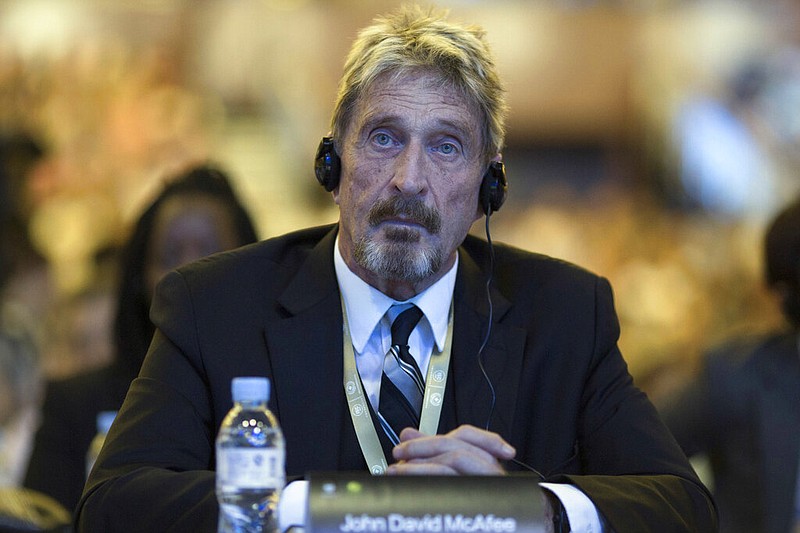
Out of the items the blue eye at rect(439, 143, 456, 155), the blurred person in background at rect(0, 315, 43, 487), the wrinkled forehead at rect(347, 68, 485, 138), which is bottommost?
the blurred person in background at rect(0, 315, 43, 487)

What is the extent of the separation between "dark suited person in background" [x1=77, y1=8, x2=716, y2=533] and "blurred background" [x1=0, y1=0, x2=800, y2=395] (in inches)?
246

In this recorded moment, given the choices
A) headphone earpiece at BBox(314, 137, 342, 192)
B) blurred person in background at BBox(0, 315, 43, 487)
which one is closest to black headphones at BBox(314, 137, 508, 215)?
headphone earpiece at BBox(314, 137, 342, 192)

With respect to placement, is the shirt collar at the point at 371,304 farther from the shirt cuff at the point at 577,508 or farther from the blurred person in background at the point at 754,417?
the blurred person in background at the point at 754,417

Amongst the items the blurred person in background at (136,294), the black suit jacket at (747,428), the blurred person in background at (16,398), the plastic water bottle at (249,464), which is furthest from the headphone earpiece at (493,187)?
the blurred person in background at (16,398)

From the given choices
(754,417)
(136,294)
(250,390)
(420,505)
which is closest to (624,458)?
(420,505)

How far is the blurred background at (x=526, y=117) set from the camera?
368 inches

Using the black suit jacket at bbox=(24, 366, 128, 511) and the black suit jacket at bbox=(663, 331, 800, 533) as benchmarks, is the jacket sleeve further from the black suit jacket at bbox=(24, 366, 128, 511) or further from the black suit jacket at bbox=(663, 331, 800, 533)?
the black suit jacket at bbox=(24, 366, 128, 511)

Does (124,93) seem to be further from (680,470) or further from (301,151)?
(680,470)

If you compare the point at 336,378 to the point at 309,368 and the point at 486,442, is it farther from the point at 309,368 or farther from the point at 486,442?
the point at 486,442

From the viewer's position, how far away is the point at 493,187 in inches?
93.4

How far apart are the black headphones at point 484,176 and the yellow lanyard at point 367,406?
0.86 feet

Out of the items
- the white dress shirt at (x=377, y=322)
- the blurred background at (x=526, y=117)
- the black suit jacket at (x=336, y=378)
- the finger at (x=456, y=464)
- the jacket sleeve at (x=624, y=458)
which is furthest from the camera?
the blurred background at (x=526, y=117)

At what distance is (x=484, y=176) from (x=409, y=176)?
228 mm

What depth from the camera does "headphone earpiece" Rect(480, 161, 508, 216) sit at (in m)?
2.37
